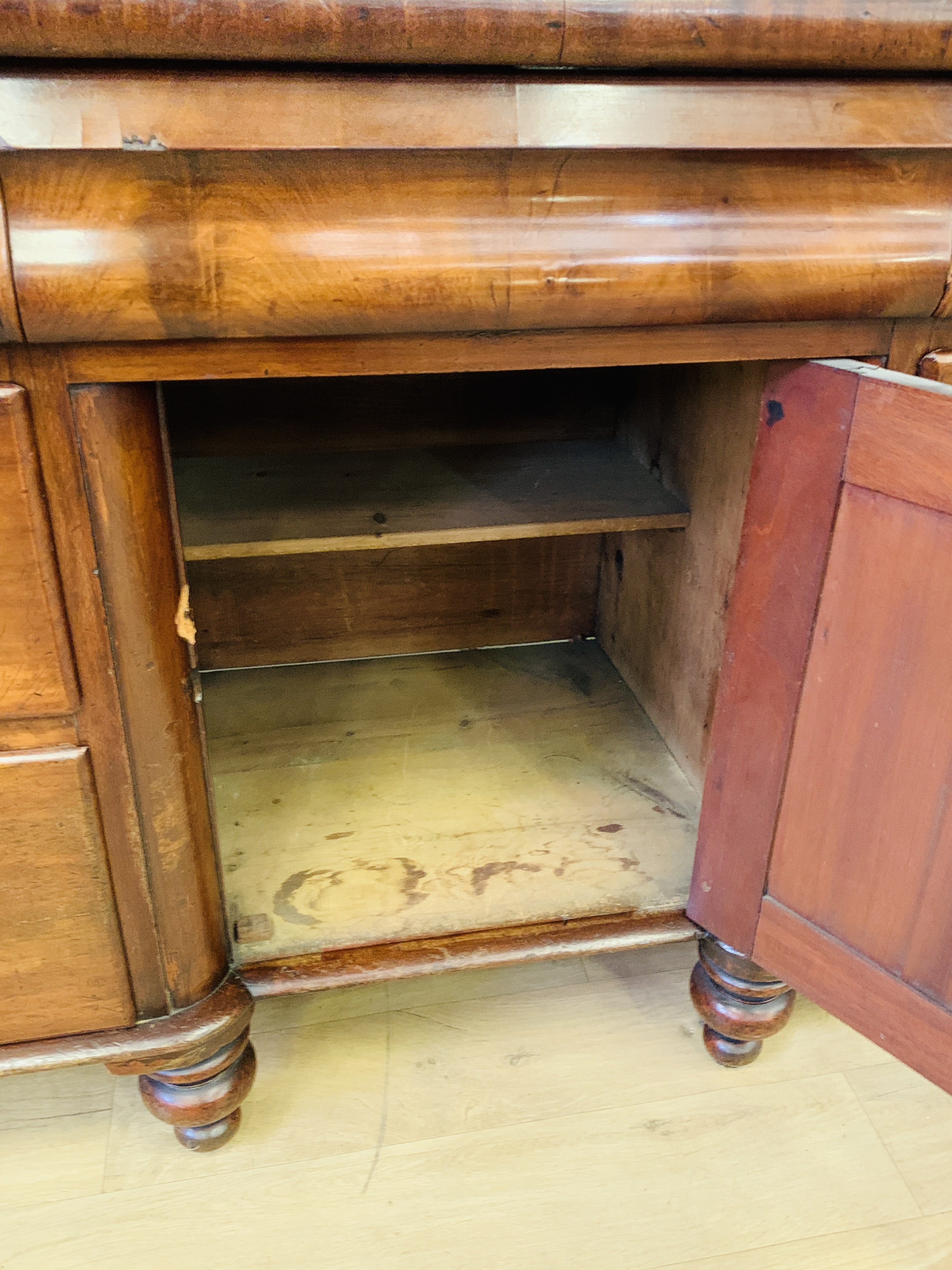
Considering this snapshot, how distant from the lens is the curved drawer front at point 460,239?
558 mm

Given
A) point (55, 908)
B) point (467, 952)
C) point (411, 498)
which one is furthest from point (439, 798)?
point (55, 908)

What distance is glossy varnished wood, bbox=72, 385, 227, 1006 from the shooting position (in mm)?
635

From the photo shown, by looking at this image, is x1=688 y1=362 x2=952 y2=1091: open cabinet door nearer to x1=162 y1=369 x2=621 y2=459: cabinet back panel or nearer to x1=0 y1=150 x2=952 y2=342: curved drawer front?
x1=0 y1=150 x2=952 y2=342: curved drawer front

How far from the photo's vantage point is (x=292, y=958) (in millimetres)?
895

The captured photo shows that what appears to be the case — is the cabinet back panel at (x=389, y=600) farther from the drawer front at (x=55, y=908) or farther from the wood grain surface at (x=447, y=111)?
the wood grain surface at (x=447, y=111)

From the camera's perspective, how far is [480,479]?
1.11m

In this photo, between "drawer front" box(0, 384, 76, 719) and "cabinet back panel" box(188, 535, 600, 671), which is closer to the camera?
"drawer front" box(0, 384, 76, 719)

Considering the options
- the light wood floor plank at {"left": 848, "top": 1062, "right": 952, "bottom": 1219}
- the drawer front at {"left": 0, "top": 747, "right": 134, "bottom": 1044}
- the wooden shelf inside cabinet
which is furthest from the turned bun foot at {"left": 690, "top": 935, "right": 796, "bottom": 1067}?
the drawer front at {"left": 0, "top": 747, "right": 134, "bottom": 1044}

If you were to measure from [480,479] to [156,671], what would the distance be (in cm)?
50

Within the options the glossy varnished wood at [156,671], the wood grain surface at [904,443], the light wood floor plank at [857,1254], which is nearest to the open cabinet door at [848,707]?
the wood grain surface at [904,443]

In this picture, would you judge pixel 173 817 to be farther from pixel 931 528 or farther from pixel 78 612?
pixel 931 528

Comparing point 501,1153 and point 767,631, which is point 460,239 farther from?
point 501,1153

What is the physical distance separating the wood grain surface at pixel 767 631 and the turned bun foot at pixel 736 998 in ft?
0.16

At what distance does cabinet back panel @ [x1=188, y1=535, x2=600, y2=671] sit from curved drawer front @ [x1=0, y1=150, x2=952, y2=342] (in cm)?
71
